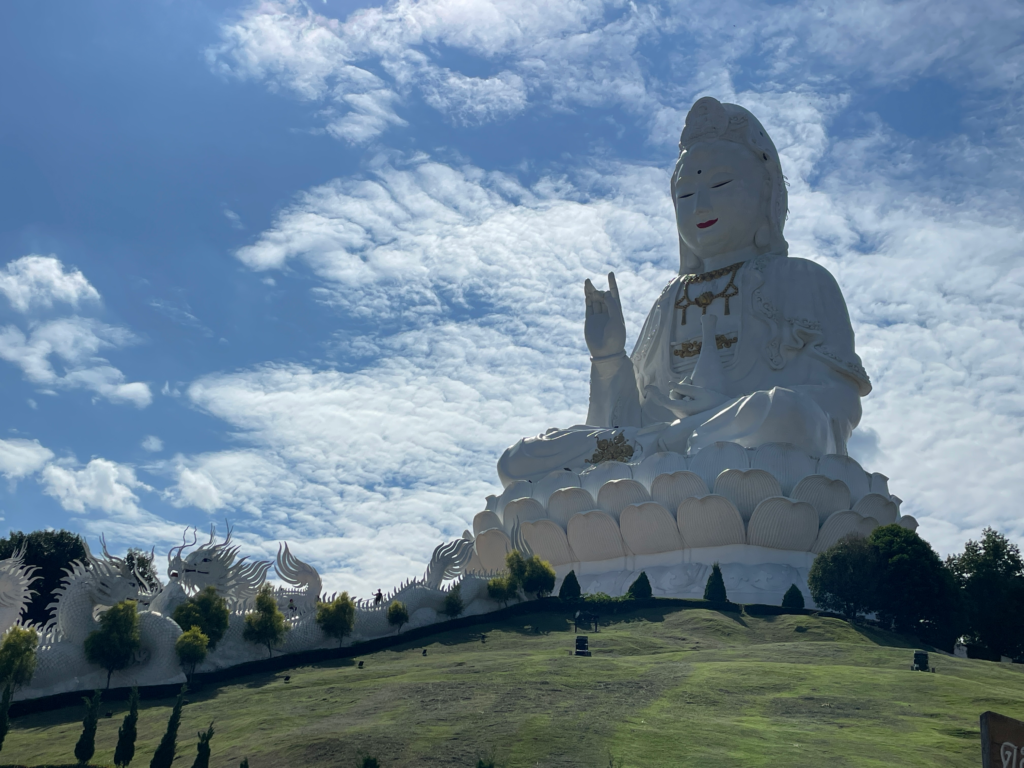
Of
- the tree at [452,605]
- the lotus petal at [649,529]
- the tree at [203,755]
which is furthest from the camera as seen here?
the lotus petal at [649,529]

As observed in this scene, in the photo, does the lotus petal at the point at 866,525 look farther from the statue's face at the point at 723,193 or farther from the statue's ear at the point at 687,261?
the statue's ear at the point at 687,261

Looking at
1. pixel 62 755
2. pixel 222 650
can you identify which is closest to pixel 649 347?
pixel 222 650

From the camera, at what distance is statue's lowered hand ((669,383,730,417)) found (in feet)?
89.0

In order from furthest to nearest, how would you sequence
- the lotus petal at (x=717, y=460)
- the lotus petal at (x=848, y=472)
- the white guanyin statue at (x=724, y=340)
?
the white guanyin statue at (x=724, y=340), the lotus petal at (x=848, y=472), the lotus petal at (x=717, y=460)

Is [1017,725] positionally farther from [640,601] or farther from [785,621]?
[640,601]

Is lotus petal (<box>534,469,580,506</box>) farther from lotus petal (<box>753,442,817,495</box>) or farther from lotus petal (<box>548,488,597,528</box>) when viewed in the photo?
lotus petal (<box>753,442,817,495</box>)

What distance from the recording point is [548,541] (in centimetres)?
2650

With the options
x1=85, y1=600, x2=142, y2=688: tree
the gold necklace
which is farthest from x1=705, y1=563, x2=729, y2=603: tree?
x1=85, y1=600, x2=142, y2=688: tree

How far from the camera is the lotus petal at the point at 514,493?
90.9ft

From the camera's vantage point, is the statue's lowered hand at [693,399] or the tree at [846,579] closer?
the tree at [846,579]

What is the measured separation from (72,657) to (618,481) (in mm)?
13474

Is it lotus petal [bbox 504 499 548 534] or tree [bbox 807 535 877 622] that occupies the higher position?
lotus petal [bbox 504 499 548 534]

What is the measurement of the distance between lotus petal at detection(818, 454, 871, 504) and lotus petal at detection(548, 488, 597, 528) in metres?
5.58

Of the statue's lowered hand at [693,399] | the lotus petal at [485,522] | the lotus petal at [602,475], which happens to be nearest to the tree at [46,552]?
the lotus petal at [485,522]
